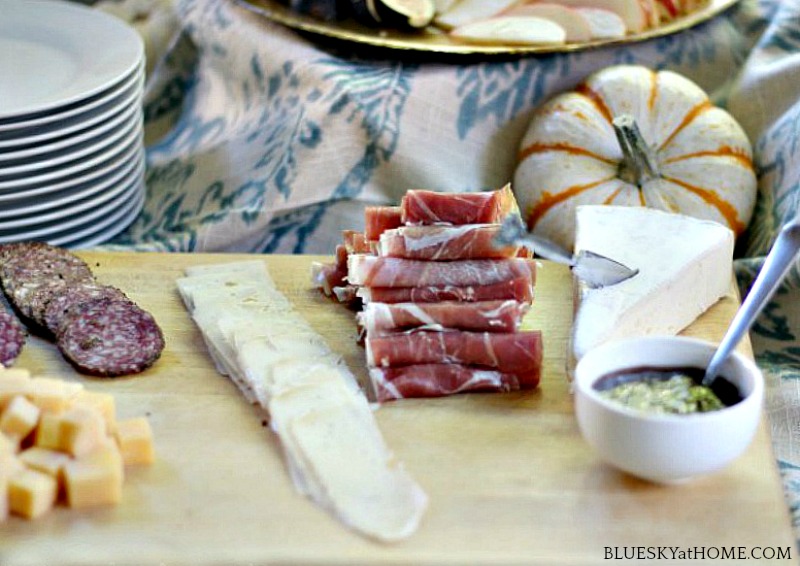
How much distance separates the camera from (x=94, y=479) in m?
1.30

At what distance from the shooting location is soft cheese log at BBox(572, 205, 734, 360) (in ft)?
5.16

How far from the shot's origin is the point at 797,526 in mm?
1497

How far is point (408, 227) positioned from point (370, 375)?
0.64 feet

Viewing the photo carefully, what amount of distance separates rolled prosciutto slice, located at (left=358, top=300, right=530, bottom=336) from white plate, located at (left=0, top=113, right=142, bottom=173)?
66 cm

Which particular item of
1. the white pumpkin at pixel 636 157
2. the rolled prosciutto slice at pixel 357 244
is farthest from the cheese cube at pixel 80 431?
the white pumpkin at pixel 636 157

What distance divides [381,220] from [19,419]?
0.55 meters

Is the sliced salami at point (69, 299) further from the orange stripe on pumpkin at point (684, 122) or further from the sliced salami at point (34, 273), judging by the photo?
the orange stripe on pumpkin at point (684, 122)

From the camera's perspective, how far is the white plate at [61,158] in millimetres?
1909

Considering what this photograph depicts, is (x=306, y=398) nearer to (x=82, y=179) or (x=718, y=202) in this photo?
(x=82, y=179)

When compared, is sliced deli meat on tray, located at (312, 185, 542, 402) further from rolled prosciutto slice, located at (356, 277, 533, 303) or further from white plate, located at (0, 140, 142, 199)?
white plate, located at (0, 140, 142, 199)

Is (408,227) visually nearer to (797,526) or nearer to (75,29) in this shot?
(797,526)

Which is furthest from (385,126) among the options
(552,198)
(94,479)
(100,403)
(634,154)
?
(94,479)

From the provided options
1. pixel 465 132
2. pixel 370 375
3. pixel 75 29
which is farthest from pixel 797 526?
pixel 75 29

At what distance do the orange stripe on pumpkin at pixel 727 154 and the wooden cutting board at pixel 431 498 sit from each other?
0.59 metres
